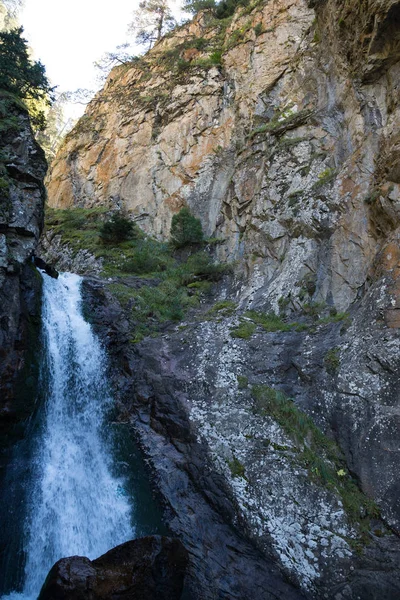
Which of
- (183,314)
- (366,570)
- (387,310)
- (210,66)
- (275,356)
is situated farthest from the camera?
(210,66)

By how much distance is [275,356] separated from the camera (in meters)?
10.3

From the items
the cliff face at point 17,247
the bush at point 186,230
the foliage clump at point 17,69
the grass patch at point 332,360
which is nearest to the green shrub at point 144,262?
the bush at point 186,230

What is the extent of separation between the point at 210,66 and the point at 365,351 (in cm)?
2064

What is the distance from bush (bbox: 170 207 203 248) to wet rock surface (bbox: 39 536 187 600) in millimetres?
13146

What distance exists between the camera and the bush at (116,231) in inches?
754

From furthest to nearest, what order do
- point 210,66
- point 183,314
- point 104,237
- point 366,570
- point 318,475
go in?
point 210,66 < point 104,237 < point 183,314 < point 318,475 < point 366,570

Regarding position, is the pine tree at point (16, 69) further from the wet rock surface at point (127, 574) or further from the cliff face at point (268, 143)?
the wet rock surface at point (127, 574)

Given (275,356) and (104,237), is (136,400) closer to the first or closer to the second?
(275,356)

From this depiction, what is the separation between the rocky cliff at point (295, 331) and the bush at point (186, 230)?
1049 mm

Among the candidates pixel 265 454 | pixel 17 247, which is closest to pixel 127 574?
pixel 265 454

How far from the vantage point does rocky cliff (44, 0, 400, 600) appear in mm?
7441

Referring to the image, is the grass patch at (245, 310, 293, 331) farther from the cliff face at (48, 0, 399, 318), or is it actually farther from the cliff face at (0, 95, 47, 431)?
the cliff face at (0, 95, 47, 431)

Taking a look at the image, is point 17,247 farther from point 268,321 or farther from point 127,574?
Result: point 127,574

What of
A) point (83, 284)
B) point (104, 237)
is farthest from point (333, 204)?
point (104, 237)
